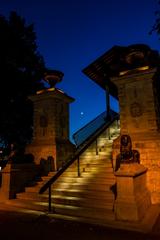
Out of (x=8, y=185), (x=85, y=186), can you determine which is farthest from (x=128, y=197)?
(x=8, y=185)

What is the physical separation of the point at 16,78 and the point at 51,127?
452cm

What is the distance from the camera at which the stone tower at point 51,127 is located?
10.7 meters

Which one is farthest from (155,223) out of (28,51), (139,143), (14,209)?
(28,51)

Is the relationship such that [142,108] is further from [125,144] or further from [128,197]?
[128,197]

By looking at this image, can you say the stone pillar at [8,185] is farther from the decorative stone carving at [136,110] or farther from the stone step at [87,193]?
the decorative stone carving at [136,110]

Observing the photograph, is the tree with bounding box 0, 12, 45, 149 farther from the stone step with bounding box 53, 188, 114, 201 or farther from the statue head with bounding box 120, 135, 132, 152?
the statue head with bounding box 120, 135, 132, 152

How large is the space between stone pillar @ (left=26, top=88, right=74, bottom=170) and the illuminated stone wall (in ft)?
10.8

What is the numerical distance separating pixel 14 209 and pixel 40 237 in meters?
2.83

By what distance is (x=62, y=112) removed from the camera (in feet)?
38.5

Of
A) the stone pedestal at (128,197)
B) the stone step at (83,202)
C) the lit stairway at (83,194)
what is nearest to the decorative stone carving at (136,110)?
the lit stairway at (83,194)

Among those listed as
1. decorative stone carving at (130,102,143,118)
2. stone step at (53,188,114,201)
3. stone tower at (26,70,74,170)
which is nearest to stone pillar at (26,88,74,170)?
stone tower at (26,70,74,170)

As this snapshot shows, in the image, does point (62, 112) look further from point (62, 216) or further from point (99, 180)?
point (62, 216)

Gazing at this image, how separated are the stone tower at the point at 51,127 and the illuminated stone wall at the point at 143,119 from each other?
3.29 meters

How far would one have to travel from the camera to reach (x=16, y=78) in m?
Answer: 13.3
